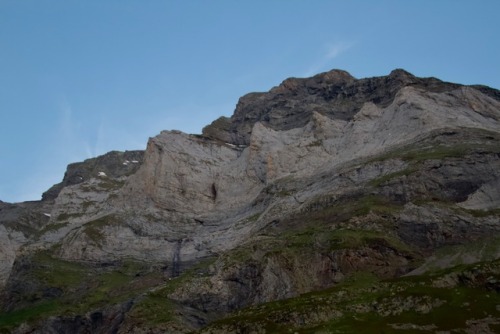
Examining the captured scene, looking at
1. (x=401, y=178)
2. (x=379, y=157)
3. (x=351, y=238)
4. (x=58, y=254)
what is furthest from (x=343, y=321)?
(x=58, y=254)

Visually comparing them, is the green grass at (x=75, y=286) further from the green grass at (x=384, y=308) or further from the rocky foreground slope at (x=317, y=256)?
the green grass at (x=384, y=308)

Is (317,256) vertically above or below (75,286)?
below

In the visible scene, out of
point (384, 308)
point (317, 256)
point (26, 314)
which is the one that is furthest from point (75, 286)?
point (384, 308)

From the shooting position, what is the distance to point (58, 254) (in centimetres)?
18412

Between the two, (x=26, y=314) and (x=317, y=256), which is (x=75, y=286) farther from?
(x=317, y=256)

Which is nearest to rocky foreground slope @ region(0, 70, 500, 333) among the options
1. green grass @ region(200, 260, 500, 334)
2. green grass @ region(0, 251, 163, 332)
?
green grass @ region(200, 260, 500, 334)

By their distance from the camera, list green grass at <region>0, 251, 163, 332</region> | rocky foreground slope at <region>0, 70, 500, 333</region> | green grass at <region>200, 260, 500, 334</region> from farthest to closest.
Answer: green grass at <region>0, 251, 163, 332</region> → rocky foreground slope at <region>0, 70, 500, 333</region> → green grass at <region>200, 260, 500, 334</region>

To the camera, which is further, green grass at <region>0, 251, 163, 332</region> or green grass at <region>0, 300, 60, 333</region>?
green grass at <region>0, 251, 163, 332</region>

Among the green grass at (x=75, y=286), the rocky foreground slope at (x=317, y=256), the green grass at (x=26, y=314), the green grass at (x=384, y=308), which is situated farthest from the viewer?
the green grass at (x=75, y=286)

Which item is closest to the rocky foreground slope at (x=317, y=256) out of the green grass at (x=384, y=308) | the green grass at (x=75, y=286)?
the green grass at (x=384, y=308)

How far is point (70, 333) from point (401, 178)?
8332cm

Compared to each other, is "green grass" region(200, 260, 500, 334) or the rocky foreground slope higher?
the rocky foreground slope

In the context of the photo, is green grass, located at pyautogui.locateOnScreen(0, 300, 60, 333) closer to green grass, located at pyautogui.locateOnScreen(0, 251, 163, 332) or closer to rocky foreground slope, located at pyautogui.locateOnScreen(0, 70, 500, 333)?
green grass, located at pyautogui.locateOnScreen(0, 251, 163, 332)

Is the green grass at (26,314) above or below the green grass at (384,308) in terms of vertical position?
above
